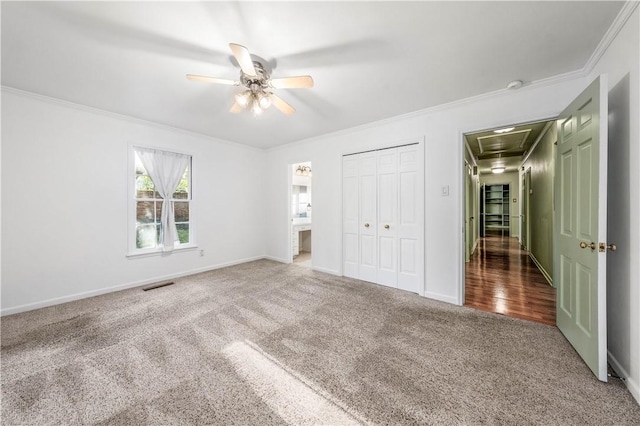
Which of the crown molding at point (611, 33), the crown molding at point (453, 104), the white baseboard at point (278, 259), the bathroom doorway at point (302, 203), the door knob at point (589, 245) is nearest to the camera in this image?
the crown molding at point (611, 33)

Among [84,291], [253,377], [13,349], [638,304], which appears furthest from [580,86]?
[84,291]

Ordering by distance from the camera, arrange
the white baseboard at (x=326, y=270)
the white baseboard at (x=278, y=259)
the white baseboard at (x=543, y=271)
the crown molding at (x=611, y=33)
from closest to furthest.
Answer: the crown molding at (x=611, y=33) < the white baseboard at (x=543, y=271) < the white baseboard at (x=326, y=270) < the white baseboard at (x=278, y=259)

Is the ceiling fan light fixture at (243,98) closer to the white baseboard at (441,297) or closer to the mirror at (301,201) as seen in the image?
the white baseboard at (441,297)

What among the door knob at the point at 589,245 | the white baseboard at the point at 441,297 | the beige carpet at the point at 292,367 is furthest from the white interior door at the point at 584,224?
the white baseboard at the point at 441,297

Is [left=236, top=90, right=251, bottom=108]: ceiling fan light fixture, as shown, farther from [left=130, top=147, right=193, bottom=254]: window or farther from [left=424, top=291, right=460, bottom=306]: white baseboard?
[left=424, top=291, right=460, bottom=306]: white baseboard

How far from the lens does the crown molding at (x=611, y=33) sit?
5.12ft

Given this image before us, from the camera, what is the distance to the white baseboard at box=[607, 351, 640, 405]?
1.49m

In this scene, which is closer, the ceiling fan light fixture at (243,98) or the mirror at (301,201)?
the ceiling fan light fixture at (243,98)

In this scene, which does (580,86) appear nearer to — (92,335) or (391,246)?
(391,246)

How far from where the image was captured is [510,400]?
151 cm

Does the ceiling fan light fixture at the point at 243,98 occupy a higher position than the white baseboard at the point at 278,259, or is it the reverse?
the ceiling fan light fixture at the point at 243,98

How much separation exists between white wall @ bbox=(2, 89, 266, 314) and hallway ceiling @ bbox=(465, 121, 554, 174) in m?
5.06

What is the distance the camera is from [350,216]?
162 inches

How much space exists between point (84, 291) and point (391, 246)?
4379 millimetres
